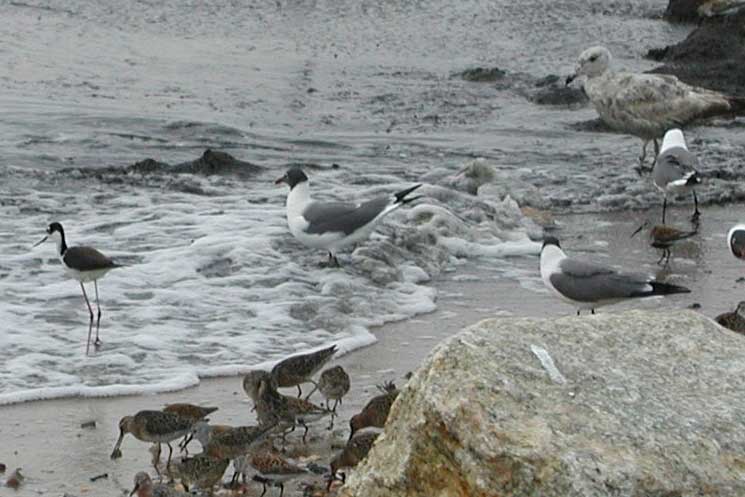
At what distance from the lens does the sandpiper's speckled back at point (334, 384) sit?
769 cm

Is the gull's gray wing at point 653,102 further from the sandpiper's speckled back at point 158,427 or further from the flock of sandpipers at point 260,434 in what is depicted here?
the sandpiper's speckled back at point 158,427

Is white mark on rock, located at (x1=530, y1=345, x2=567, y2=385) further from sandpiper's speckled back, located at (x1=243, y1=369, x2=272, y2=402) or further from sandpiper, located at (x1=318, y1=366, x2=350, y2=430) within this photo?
sandpiper, located at (x1=318, y1=366, x2=350, y2=430)

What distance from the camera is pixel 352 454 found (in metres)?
6.43

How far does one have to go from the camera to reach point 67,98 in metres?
18.9

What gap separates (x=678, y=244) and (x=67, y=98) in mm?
9398

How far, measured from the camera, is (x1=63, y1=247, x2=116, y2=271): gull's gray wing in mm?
9617

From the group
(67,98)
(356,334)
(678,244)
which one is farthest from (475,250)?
(67,98)

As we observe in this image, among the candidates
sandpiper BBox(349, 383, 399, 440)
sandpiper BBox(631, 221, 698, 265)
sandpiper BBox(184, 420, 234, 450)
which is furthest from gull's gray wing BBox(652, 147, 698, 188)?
sandpiper BBox(184, 420, 234, 450)

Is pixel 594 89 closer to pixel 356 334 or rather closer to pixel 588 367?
pixel 356 334

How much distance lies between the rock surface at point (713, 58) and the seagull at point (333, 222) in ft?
31.1

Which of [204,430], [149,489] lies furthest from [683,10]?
[149,489]

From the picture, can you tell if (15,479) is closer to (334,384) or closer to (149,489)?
(149,489)

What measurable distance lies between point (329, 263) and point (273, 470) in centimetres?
507

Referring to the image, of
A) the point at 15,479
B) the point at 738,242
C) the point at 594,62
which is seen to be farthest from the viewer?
the point at 594,62
